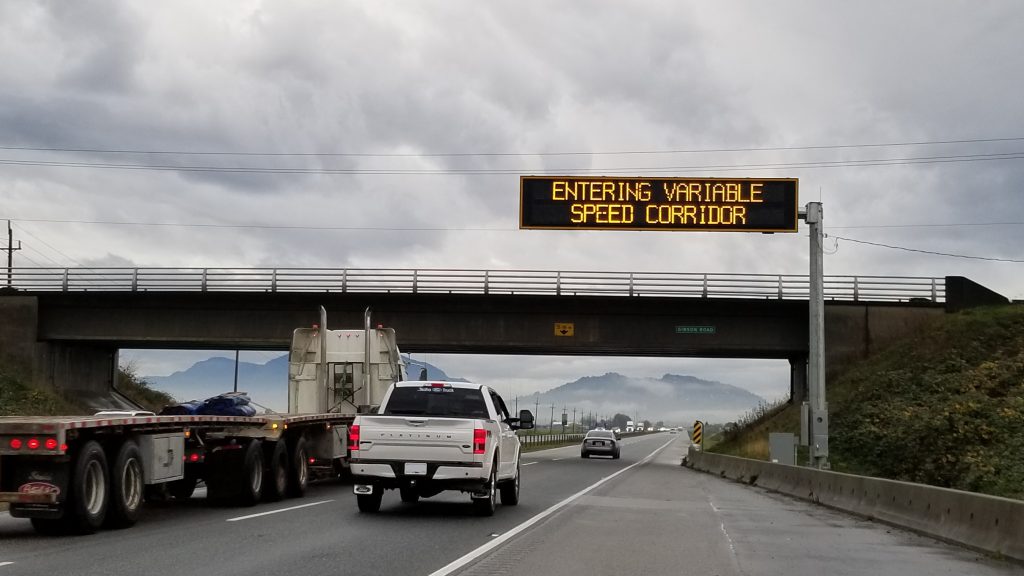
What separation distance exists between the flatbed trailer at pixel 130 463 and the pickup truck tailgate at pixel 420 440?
2.57 m

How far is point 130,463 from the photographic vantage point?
1332 centimetres

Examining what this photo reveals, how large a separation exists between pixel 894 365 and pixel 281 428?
92.0 feet

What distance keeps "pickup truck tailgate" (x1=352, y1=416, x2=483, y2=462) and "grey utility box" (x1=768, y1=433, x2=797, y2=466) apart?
1632 centimetres

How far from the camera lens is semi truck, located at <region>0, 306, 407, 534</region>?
11742 millimetres

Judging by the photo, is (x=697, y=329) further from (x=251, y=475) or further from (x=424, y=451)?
(x=424, y=451)

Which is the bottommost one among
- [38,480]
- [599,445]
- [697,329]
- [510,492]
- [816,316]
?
[599,445]

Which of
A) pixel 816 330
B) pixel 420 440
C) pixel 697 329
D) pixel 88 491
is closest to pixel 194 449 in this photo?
pixel 420 440

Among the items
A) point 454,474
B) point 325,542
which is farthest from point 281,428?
point 325,542

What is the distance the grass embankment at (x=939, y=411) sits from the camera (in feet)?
84.8

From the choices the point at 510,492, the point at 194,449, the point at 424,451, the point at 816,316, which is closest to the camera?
the point at 424,451

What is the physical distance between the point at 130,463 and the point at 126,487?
300 mm

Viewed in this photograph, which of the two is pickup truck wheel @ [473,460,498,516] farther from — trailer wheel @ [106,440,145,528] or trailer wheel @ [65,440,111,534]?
trailer wheel @ [65,440,111,534]

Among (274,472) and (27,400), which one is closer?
(274,472)

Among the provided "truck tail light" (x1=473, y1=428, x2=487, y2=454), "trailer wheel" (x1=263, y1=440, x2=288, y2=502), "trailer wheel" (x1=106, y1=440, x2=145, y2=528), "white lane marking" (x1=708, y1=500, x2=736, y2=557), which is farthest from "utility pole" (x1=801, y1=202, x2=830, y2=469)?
"trailer wheel" (x1=106, y1=440, x2=145, y2=528)
